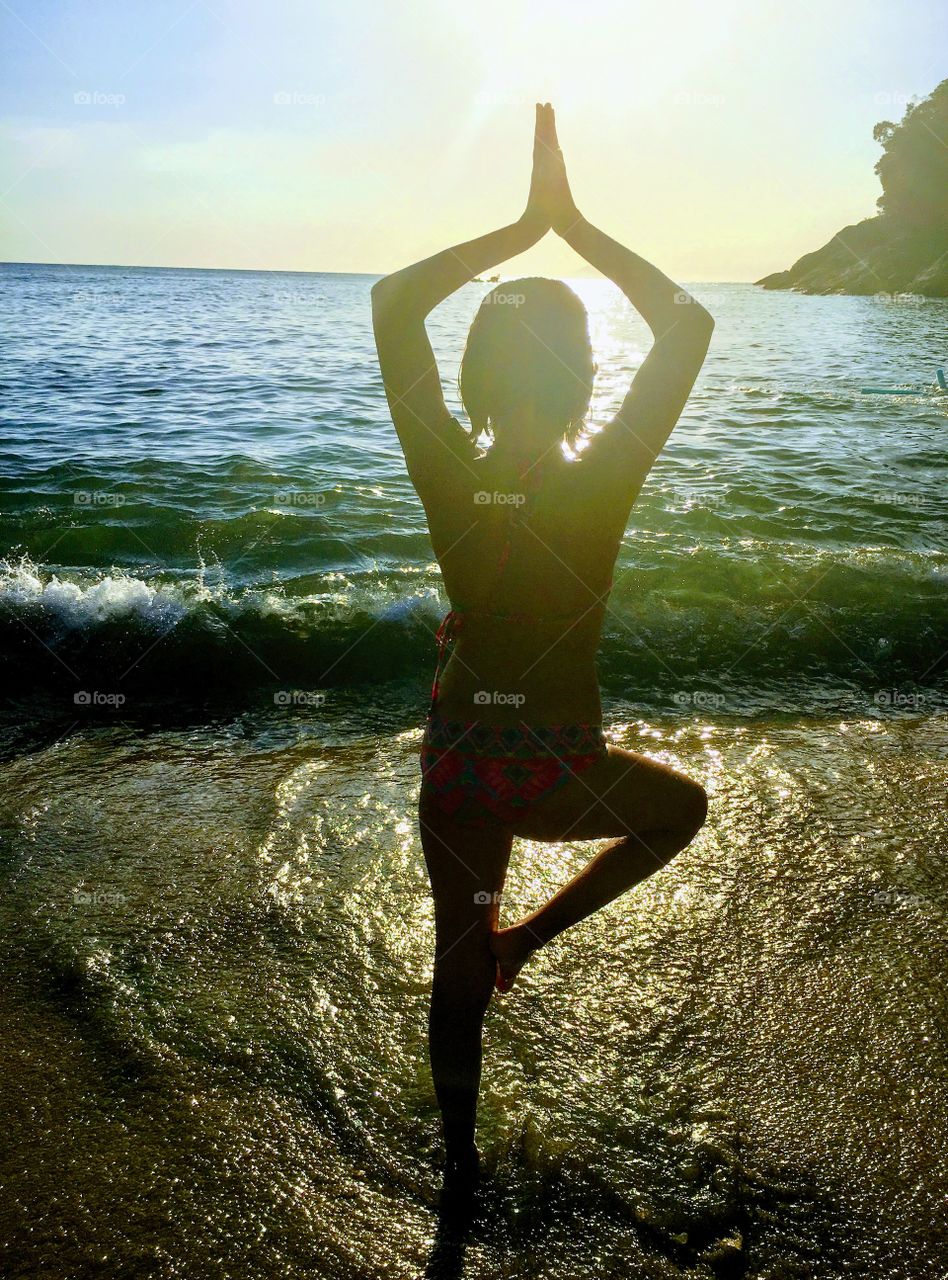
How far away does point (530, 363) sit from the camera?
161cm

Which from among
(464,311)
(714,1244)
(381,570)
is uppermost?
(464,311)

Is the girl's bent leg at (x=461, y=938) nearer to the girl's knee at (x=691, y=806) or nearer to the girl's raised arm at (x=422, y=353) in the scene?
the girl's knee at (x=691, y=806)

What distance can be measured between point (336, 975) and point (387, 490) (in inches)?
279

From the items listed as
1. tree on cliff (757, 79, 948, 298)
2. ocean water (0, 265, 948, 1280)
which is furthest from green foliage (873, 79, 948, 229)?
ocean water (0, 265, 948, 1280)

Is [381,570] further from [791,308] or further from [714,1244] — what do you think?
[791,308]

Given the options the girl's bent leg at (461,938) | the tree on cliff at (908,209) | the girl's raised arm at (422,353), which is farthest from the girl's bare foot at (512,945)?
the tree on cliff at (908,209)

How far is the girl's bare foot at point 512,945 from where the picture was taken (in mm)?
1805

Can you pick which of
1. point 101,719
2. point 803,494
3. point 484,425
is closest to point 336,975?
point 484,425

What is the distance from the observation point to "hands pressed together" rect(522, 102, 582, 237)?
180 cm

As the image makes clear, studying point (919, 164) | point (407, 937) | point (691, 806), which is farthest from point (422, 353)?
point (919, 164)

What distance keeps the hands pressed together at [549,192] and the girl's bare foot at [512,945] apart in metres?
1.48

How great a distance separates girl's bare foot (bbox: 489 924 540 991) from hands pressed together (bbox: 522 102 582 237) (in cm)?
148

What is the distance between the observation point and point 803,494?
911 centimetres

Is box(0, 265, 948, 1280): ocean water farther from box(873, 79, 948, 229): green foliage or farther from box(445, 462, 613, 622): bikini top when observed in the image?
box(873, 79, 948, 229): green foliage
